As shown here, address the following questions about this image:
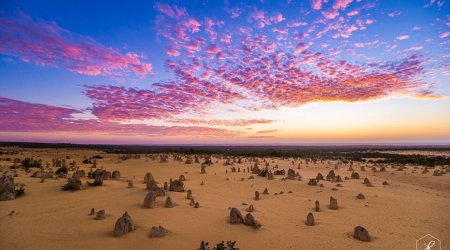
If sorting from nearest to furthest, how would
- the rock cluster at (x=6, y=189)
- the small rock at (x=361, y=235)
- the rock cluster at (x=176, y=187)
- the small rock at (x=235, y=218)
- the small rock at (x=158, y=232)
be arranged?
the small rock at (x=158, y=232) < the small rock at (x=361, y=235) < the small rock at (x=235, y=218) < the rock cluster at (x=6, y=189) < the rock cluster at (x=176, y=187)

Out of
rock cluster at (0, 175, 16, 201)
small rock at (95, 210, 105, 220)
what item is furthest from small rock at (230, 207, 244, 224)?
rock cluster at (0, 175, 16, 201)

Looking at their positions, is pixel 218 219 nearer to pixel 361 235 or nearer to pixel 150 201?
pixel 150 201

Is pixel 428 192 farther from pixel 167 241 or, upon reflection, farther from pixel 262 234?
pixel 167 241

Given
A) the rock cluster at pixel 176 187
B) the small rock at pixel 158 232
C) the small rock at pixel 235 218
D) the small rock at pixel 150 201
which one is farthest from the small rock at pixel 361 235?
the rock cluster at pixel 176 187

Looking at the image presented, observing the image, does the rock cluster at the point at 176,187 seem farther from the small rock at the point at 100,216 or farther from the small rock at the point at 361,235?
the small rock at the point at 361,235

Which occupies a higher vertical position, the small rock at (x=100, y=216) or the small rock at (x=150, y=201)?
the small rock at (x=150, y=201)
